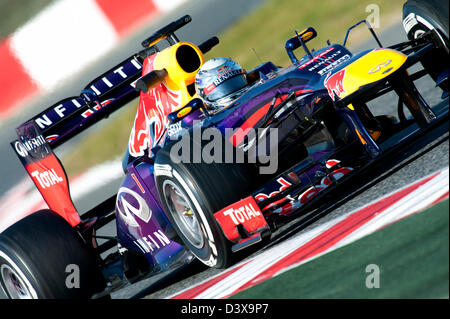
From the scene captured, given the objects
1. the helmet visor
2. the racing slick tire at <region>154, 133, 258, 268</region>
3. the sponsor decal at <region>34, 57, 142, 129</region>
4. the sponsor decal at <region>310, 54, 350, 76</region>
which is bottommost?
the racing slick tire at <region>154, 133, 258, 268</region>

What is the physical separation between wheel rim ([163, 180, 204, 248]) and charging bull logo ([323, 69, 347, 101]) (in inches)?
54.0

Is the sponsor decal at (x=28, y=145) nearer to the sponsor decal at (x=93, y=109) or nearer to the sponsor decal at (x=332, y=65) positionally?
the sponsor decal at (x=93, y=109)

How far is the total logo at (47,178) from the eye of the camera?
7.08m

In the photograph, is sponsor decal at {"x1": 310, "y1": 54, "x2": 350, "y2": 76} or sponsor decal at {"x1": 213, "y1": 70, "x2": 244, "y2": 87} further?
sponsor decal at {"x1": 213, "y1": 70, "x2": 244, "y2": 87}

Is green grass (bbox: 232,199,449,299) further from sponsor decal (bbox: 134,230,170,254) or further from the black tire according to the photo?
the black tire

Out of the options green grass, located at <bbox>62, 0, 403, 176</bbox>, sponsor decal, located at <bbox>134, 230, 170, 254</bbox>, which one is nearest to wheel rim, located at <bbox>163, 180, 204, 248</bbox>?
sponsor decal, located at <bbox>134, 230, 170, 254</bbox>

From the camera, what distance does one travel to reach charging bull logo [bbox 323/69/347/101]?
17.7 ft

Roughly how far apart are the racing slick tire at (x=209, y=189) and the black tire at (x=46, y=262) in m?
1.28

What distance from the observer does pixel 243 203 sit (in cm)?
528

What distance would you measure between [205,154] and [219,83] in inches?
43.9

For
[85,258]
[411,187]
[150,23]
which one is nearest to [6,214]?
[150,23]

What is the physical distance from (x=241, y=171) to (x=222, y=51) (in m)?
8.98

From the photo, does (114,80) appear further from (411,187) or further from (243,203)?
(411,187)

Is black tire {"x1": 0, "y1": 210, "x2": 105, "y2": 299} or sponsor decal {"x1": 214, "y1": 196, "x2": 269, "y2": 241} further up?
black tire {"x1": 0, "y1": 210, "x2": 105, "y2": 299}
